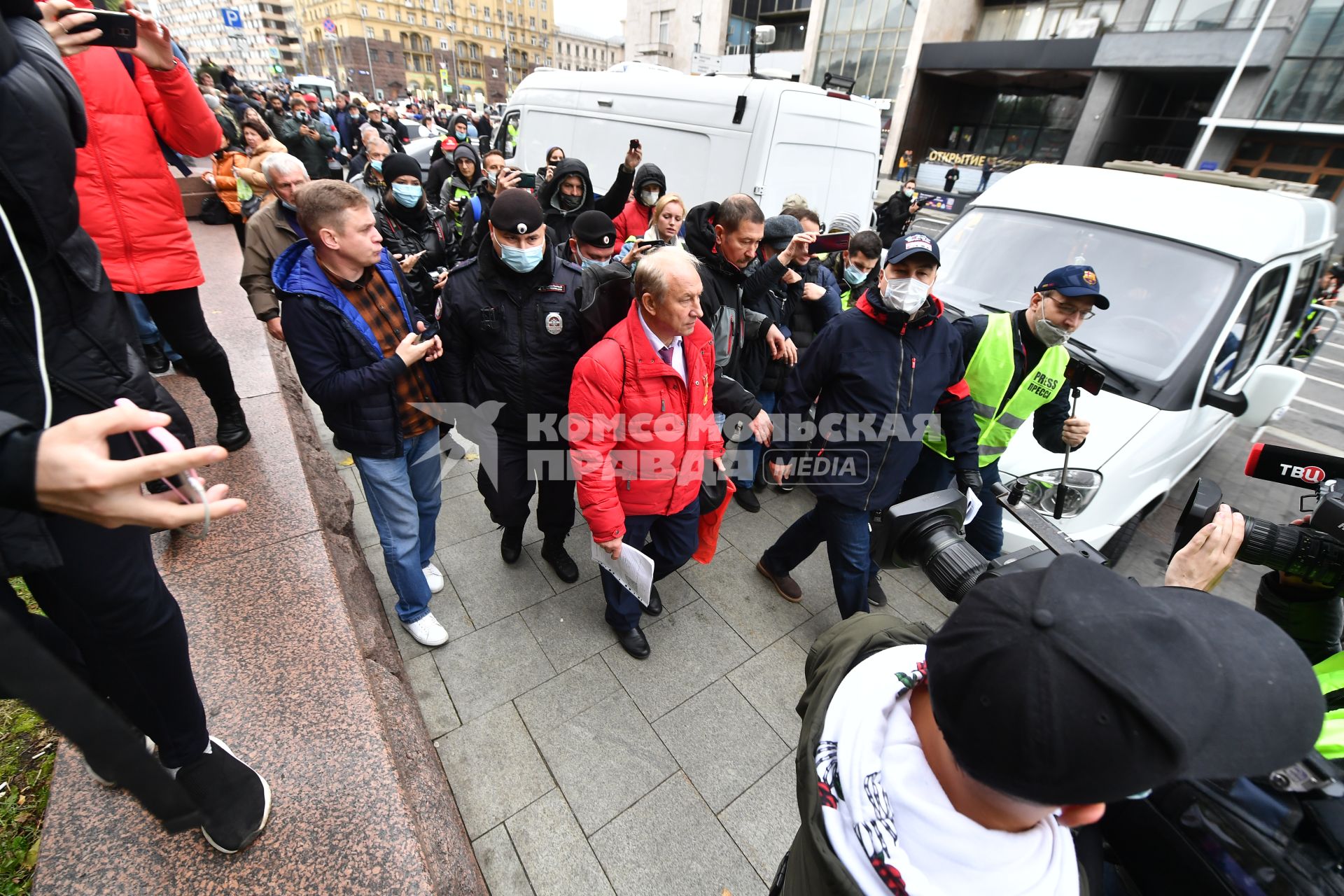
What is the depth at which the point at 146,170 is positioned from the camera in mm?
2477

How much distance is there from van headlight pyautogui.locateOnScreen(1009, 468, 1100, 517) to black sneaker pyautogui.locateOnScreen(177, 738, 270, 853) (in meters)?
3.36

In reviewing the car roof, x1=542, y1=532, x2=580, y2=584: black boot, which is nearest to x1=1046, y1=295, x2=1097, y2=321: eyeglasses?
the car roof

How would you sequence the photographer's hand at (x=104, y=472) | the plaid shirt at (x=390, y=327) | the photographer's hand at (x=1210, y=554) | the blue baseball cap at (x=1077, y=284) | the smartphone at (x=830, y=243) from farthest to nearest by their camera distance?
1. the smartphone at (x=830, y=243)
2. the blue baseball cap at (x=1077, y=284)
3. the plaid shirt at (x=390, y=327)
4. the photographer's hand at (x=1210, y=554)
5. the photographer's hand at (x=104, y=472)

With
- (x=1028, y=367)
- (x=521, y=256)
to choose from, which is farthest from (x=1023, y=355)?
(x=521, y=256)

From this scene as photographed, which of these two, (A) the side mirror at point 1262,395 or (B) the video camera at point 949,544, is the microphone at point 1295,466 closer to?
(B) the video camera at point 949,544

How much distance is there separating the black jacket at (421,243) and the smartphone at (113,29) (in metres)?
1.96

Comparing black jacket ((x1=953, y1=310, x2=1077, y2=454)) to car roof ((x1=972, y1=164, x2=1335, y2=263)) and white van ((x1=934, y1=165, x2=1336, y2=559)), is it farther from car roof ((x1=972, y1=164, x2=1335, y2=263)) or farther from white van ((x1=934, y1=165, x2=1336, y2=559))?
car roof ((x1=972, y1=164, x2=1335, y2=263))

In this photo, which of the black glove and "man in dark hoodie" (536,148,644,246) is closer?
the black glove

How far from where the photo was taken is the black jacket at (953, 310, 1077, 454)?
2.85 m

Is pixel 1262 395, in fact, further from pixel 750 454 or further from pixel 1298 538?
pixel 750 454

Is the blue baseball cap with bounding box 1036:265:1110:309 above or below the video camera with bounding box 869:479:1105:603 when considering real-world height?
above

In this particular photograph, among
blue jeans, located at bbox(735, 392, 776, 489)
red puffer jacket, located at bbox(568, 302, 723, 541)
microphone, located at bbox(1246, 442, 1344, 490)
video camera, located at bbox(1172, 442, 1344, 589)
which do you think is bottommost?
blue jeans, located at bbox(735, 392, 776, 489)

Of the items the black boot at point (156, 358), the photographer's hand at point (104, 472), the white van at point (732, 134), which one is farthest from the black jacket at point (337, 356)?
the white van at point (732, 134)

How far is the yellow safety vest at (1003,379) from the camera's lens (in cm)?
279
